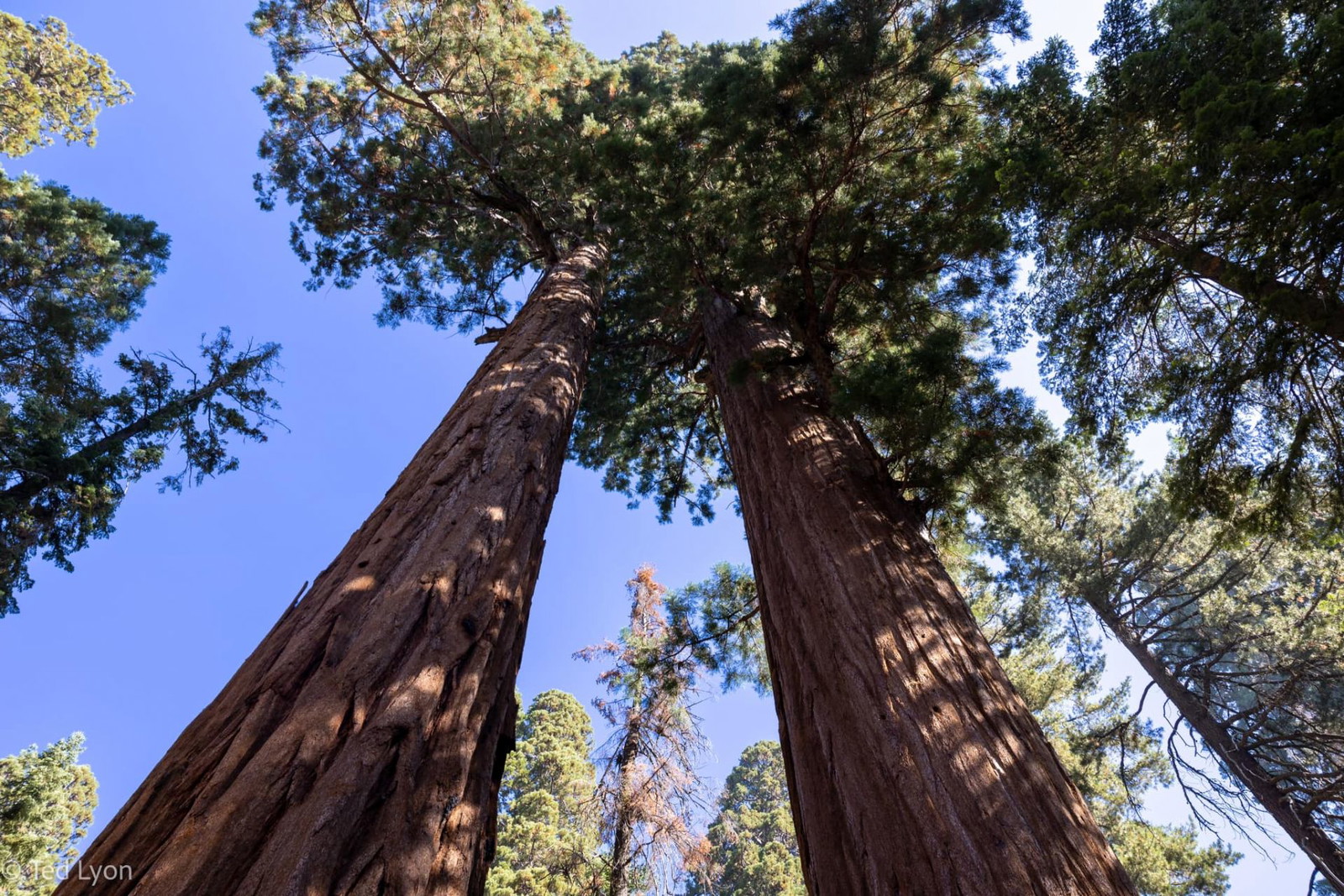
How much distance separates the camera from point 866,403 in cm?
300

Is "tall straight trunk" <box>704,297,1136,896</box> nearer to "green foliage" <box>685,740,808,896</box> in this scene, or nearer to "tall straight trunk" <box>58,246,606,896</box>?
"tall straight trunk" <box>58,246,606,896</box>

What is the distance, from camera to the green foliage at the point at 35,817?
870cm

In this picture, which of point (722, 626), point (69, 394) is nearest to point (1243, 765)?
point (722, 626)

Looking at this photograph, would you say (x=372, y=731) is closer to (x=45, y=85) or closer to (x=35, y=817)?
(x=35, y=817)

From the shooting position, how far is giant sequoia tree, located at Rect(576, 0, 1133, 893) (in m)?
1.73

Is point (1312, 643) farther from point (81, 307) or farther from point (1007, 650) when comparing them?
point (81, 307)

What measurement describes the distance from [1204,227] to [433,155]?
835 centimetres

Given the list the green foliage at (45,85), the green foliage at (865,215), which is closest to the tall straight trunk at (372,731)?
the green foliage at (865,215)

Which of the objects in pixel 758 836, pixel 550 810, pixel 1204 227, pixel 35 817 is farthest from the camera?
pixel 758 836

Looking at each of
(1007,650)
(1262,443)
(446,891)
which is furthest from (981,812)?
(1007,650)

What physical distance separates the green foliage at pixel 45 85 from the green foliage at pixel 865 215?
11.2m

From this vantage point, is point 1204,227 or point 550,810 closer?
point 1204,227

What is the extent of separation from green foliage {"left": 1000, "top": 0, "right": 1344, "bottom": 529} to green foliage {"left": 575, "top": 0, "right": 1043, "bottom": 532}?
0.51 meters

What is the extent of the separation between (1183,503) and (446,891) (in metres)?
4.54
